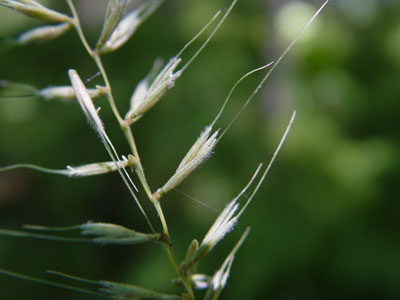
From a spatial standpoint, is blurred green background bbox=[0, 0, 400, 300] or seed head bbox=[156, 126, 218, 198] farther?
blurred green background bbox=[0, 0, 400, 300]

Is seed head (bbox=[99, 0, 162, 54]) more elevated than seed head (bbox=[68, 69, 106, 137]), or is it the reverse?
seed head (bbox=[99, 0, 162, 54])

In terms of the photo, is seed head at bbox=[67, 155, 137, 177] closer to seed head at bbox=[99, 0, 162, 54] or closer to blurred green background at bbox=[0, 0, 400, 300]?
seed head at bbox=[99, 0, 162, 54]

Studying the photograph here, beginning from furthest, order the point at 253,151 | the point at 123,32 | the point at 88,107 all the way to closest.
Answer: the point at 253,151 < the point at 123,32 < the point at 88,107

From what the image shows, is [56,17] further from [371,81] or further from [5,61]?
[5,61]

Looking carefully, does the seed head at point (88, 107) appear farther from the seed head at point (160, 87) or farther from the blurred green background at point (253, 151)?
the blurred green background at point (253, 151)

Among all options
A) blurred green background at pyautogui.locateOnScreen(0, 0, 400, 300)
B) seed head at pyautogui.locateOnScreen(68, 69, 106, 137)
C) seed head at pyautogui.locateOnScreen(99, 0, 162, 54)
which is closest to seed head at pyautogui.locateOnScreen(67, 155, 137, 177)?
seed head at pyautogui.locateOnScreen(68, 69, 106, 137)

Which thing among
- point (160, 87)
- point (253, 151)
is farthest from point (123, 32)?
point (253, 151)

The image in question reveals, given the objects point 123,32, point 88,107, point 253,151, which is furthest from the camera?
point 253,151

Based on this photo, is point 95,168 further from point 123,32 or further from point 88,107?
point 123,32
